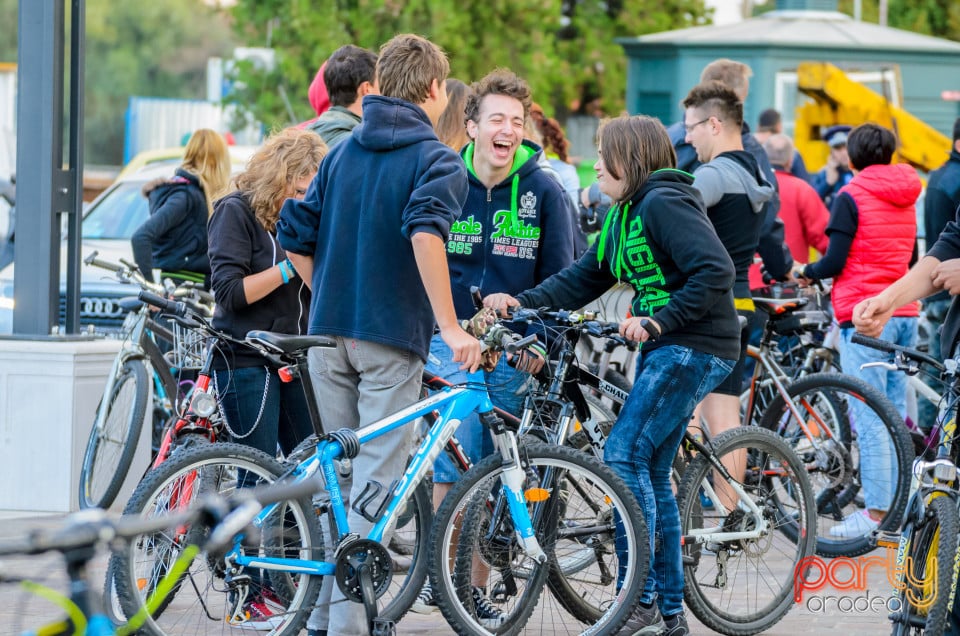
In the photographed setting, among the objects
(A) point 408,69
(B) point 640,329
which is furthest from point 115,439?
(B) point 640,329

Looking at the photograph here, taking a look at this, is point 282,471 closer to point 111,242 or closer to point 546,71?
point 111,242

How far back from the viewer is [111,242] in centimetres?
1070

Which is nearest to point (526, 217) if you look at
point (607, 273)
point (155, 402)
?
point (607, 273)

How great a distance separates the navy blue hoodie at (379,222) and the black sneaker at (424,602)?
903mm

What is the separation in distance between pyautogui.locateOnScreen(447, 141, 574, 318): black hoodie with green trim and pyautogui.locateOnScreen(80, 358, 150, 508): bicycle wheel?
2036mm

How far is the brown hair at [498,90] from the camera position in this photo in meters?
6.12

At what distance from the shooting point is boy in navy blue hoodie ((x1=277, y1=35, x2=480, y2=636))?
4.93 metres

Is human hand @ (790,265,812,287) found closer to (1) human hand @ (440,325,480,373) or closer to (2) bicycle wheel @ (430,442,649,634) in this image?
(2) bicycle wheel @ (430,442,649,634)

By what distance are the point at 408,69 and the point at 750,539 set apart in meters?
2.26

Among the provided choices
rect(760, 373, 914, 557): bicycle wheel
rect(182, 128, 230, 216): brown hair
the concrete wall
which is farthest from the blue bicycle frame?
rect(182, 128, 230, 216): brown hair

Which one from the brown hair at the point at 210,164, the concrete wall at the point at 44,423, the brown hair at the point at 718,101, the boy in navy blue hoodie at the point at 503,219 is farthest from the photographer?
the brown hair at the point at 210,164

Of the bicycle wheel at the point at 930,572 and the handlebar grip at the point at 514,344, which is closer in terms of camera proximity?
the bicycle wheel at the point at 930,572

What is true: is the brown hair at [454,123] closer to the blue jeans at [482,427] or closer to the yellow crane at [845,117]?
the blue jeans at [482,427]

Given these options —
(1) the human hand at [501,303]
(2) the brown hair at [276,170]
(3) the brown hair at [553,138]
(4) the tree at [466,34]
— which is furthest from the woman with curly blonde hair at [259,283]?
(4) the tree at [466,34]
